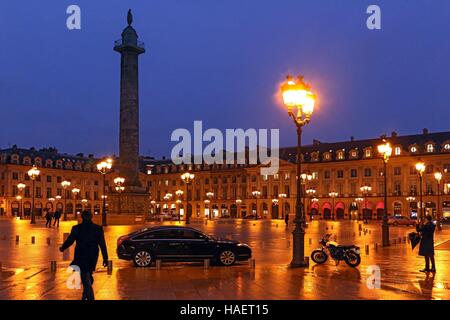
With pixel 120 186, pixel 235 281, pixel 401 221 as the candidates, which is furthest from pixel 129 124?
pixel 235 281

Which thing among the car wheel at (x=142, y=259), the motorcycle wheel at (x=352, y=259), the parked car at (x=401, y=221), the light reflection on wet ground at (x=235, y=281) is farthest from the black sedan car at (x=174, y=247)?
the parked car at (x=401, y=221)

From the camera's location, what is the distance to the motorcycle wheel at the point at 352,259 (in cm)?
A: 2045

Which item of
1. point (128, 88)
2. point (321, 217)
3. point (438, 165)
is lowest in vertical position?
point (321, 217)

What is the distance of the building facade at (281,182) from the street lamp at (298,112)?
223ft

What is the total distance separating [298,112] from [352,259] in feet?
18.1

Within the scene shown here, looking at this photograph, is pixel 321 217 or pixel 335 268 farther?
pixel 321 217

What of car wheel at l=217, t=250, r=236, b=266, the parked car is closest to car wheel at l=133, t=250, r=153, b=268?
car wheel at l=217, t=250, r=236, b=266

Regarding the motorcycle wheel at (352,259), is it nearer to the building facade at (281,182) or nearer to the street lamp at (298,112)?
the street lamp at (298,112)
